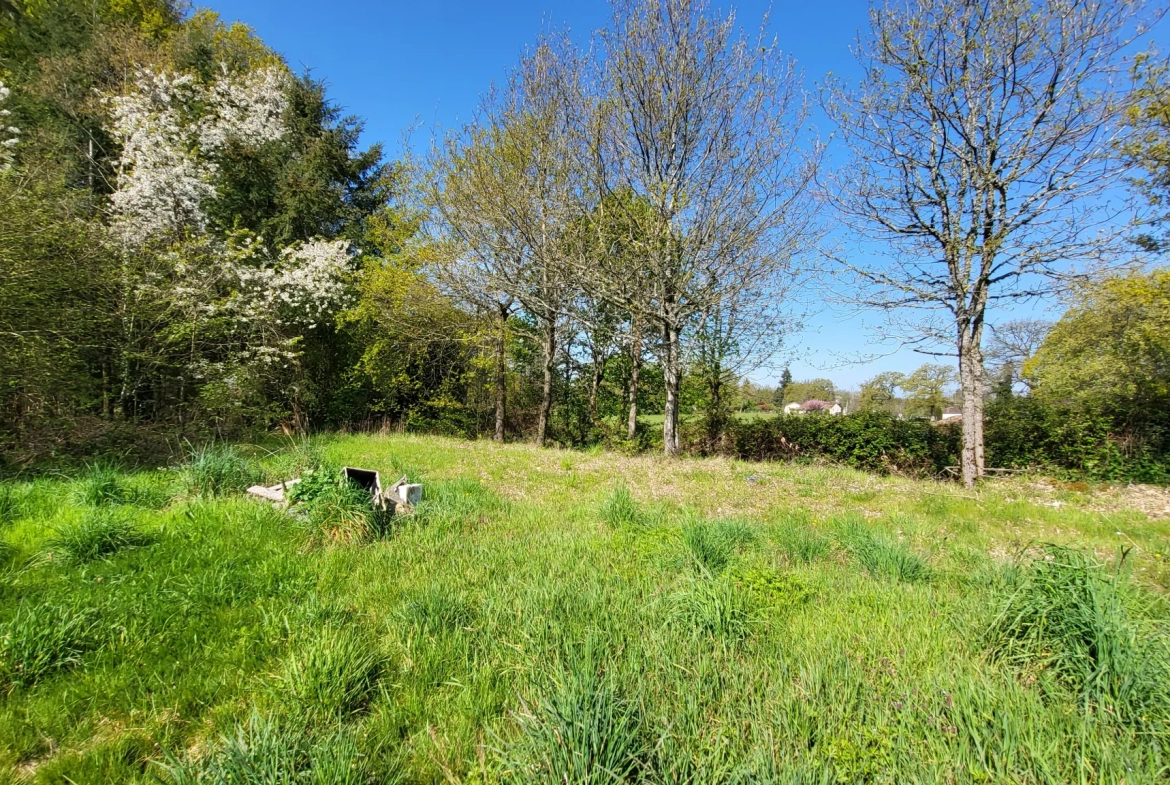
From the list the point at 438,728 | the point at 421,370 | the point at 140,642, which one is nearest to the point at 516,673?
the point at 438,728

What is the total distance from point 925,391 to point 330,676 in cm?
3946

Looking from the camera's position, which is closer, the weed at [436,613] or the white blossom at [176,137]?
the weed at [436,613]

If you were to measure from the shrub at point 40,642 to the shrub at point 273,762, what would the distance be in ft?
3.64

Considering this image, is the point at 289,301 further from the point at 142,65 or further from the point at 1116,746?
the point at 1116,746

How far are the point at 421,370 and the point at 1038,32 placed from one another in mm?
17704

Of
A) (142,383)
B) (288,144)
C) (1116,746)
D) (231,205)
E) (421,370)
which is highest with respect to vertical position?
(288,144)

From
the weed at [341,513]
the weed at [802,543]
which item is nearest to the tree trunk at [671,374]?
the weed at [802,543]

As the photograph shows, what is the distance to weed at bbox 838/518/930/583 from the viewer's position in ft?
11.5

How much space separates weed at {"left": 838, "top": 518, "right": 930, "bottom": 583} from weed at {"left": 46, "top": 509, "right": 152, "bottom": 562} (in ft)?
19.0

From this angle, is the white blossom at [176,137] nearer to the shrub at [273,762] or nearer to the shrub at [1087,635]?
the shrub at [273,762]

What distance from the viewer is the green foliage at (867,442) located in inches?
420

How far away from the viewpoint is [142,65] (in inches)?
520

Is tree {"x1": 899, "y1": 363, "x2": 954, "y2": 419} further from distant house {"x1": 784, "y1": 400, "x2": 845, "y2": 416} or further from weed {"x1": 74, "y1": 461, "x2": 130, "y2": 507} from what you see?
weed {"x1": 74, "y1": 461, "x2": 130, "y2": 507}

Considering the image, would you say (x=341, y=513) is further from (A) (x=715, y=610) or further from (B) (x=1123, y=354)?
(B) (x=1123, y=354)
